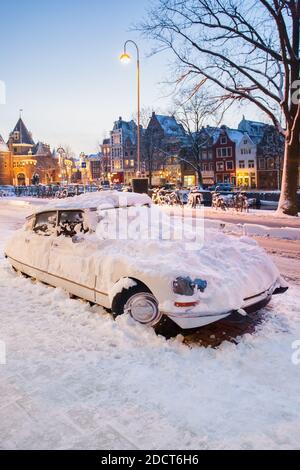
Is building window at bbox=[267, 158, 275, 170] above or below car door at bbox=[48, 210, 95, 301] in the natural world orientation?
above

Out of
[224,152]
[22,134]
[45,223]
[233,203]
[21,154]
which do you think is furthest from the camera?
[22,134]

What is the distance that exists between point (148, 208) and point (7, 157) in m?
109

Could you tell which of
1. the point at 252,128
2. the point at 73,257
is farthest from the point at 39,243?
the point at 252,128

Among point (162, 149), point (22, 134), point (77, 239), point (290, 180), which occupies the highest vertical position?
point (22, 134)

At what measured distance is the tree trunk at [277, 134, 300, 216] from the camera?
62.1 feet

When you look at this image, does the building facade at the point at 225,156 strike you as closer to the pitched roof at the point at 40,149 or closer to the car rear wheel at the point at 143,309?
the pitched roof at the point at 40,149

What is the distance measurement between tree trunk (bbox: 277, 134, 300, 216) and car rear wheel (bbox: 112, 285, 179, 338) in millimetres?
16303

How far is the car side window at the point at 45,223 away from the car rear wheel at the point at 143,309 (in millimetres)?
2110

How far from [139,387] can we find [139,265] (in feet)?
4.78

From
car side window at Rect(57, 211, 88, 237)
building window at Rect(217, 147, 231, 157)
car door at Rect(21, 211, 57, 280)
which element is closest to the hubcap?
car side window at Rect(57, 211, 88, 237)

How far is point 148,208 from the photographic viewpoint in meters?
6.61

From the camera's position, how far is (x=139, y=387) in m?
3.54

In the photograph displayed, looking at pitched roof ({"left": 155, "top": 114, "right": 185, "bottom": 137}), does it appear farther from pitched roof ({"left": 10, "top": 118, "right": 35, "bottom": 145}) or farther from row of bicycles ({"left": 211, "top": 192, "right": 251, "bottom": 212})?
pitched roof ({"left": 10, "top": 118, "right": 35, "bottom": 145})

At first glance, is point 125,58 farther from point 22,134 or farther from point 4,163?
point 22,134
